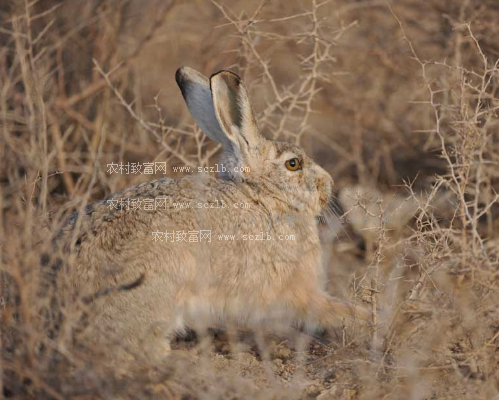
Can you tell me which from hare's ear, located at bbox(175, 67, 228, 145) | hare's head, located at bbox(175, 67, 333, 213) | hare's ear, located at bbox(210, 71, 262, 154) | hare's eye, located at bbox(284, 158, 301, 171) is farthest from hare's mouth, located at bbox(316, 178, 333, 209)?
hare's ear, located at bbox(175, 67, 228, 145)

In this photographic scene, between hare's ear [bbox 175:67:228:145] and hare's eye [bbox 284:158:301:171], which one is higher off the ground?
hare's ear [bbox 175:67:228:145]

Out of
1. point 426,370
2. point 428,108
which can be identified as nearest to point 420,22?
point 428,108

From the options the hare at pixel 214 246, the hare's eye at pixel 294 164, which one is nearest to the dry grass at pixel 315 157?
the hare at pixel 214 246

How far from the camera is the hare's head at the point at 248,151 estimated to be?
4.09 m

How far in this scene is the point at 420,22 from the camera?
593 cm

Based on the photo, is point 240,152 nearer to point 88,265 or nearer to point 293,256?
point 293,256

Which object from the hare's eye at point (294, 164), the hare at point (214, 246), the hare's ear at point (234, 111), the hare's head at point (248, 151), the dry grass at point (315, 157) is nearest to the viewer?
the dry grass at point (315, 157)

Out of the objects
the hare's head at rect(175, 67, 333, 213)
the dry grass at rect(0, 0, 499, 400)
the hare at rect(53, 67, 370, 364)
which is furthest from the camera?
the hare's head at rect(175, 67, 333, 213)

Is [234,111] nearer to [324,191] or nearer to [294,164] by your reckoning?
[294,164]

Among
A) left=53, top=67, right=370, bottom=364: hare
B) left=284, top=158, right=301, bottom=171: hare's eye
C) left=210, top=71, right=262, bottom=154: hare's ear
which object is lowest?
left=53, top=67, right=370, bottom=364: hare

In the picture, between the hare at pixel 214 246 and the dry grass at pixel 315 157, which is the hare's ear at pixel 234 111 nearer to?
the hare at pixel 214 246

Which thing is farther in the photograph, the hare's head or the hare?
the hare's head

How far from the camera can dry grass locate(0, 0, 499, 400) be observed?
3.09 meters

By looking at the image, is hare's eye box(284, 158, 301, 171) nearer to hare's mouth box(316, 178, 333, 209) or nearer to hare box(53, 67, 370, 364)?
hare box(53, 67, 370, 364)
